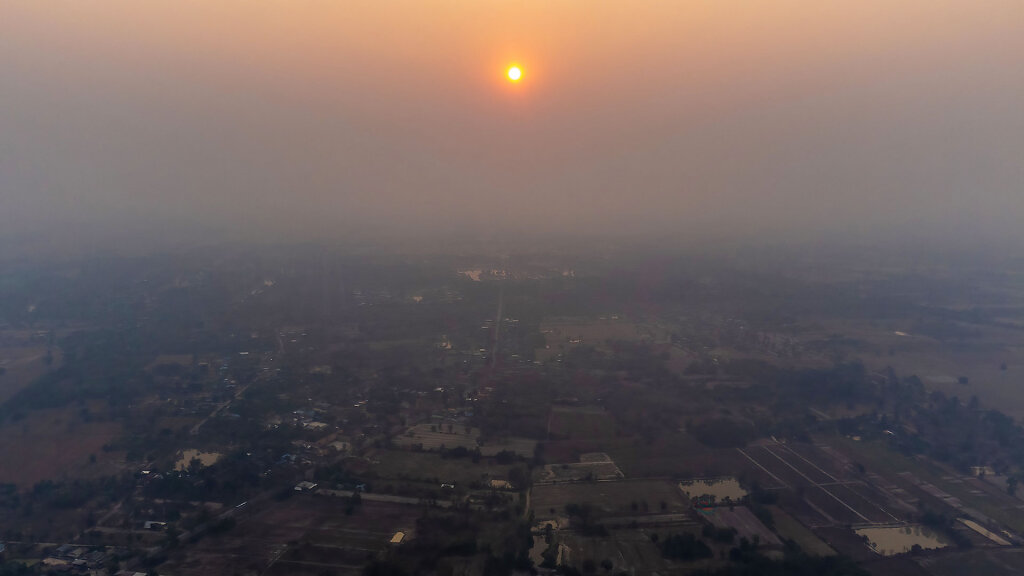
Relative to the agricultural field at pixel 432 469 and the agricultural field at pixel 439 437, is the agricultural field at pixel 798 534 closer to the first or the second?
the agricultural field at pixel 432 469

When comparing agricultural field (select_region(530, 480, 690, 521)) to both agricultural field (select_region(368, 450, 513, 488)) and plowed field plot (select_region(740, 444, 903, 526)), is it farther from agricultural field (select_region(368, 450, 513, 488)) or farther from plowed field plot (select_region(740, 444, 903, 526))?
plowed field plot (select_region(740, 444, 903, 526))

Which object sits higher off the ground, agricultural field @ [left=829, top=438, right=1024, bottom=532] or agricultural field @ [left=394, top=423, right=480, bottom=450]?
agricultural field @ [left=829, top=438, right=1024, bottom=532]

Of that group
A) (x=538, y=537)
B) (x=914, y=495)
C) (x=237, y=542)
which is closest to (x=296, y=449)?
(x=237, y=542)

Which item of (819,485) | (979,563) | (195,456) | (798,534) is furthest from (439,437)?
(979,563)

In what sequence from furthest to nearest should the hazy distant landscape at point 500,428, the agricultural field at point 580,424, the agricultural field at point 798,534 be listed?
the agricultural field at point 580,424
the hazy distant landscape at point 500,428
the agricultural field at point 798,534

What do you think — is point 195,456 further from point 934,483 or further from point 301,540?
point 934,483

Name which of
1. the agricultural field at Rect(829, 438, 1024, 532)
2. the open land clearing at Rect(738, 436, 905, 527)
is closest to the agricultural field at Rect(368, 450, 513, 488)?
the open land clearing at Rect(738, 436, 905, 527)

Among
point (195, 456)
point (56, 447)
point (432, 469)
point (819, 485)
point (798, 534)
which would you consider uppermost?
point (819, 485)

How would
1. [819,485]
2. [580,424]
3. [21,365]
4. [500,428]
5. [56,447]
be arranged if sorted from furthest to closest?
[21,365] < [580,424] < [500,428] < [56,447] < [819,485]

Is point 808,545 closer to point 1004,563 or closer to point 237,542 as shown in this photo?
point 1004,563

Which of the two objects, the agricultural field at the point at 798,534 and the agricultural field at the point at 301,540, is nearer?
the agricultural field at the point at 301,540

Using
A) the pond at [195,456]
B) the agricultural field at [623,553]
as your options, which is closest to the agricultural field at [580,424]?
the agricultural field at [623,553]
